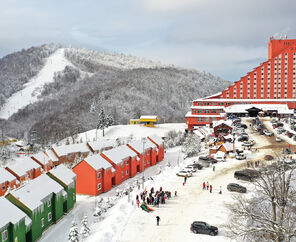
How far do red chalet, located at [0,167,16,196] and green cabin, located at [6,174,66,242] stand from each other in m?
13.8

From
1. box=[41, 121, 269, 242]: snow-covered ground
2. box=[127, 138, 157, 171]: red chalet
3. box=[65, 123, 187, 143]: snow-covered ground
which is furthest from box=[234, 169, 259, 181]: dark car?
box=[65, 123, 187, 143]: snow-covered ground

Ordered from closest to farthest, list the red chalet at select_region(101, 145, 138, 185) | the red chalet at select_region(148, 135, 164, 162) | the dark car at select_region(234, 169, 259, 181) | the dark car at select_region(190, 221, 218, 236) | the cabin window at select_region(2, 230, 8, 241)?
the cabin window at select_region(2, 230, 8, 241)
the dark car at select_region(190, 221, 218, 236)
the dark car at select_region(234, 169, 259, 181)
the red chalet at select_region(101, 145, 138, 185)
the red chalet at select_region(148, 135, 164, 162)

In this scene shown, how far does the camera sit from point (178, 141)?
305 ft

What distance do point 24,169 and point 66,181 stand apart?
19954 millimetres

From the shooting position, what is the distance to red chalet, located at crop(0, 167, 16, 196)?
1944 inches

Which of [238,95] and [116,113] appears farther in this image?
[116,113]

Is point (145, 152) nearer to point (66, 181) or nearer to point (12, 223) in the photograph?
point (66, 181)

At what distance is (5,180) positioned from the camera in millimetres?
50281

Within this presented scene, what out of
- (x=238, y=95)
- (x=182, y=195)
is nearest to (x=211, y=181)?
(x=182, y=195)

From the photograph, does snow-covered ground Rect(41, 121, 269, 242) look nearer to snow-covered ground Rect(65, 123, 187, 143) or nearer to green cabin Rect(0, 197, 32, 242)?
green cabin Rect(0, 197, 32, 242)

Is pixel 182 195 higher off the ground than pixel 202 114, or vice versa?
pixel 202 114

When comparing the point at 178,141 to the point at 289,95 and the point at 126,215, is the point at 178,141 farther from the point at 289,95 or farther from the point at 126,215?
the point at 126,215

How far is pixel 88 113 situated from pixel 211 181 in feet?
419

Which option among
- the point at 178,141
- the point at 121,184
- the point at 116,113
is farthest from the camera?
the point at 116,113
